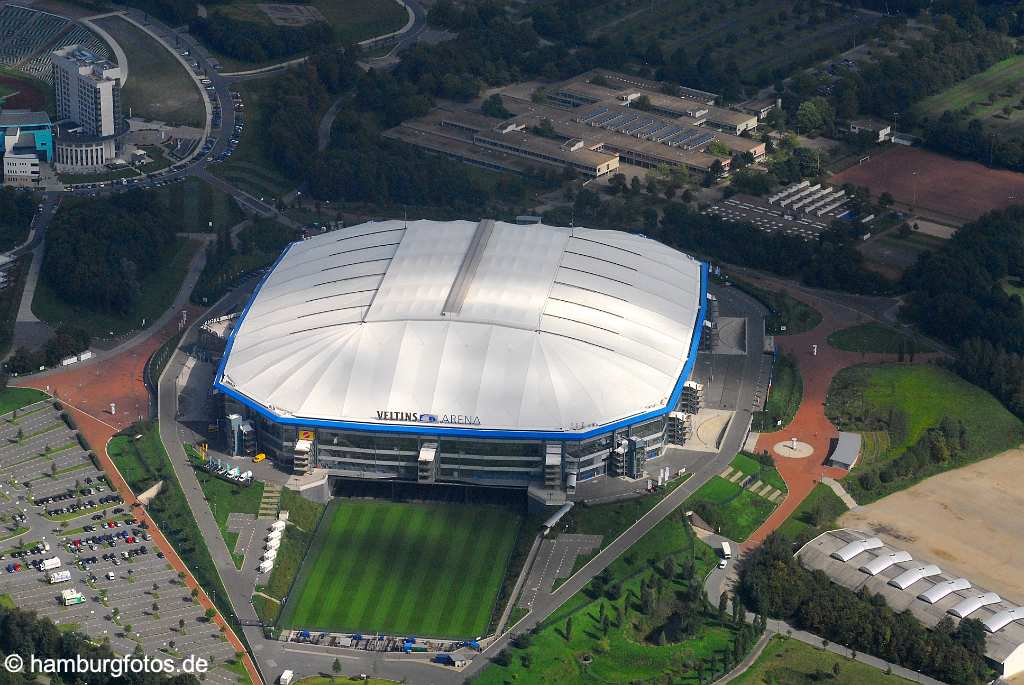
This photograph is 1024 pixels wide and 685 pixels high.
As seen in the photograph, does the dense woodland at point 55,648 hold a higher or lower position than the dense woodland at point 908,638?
lower

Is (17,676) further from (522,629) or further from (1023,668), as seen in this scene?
(1023,668)

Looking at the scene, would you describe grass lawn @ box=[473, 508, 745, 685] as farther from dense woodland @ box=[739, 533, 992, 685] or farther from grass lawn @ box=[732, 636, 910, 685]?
dense woodland @ box=[739, 533, 992, 685]

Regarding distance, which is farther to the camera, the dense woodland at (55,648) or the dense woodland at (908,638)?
the dense woodland at (908,638)

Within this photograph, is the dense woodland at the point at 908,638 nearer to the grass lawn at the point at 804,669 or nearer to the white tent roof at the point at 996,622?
the white tent roof at the point at 996,622

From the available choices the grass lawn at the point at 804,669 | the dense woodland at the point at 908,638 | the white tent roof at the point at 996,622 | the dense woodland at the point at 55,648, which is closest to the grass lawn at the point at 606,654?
the grass lawn at the point at 804,669

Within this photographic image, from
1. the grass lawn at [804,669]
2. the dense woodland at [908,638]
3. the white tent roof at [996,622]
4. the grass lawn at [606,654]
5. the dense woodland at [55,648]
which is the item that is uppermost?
the white tent roof at [996,622]

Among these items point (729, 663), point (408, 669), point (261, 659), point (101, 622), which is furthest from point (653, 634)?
point (101, 622)

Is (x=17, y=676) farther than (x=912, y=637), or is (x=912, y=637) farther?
(x=912, y=637)

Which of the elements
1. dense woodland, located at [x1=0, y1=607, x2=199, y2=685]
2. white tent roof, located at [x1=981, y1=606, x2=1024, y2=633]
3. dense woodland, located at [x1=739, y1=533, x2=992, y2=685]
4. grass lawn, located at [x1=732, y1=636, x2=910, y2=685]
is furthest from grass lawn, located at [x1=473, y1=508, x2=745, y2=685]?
dense woodland, located at [x1=0, y1=607, x2=199, y2=685]
